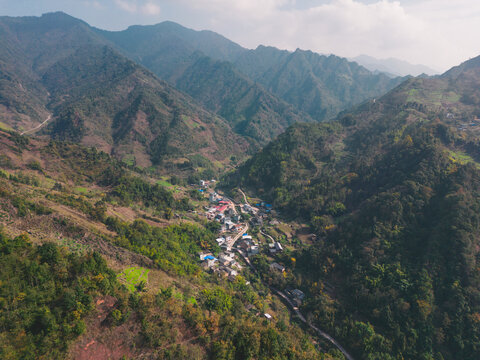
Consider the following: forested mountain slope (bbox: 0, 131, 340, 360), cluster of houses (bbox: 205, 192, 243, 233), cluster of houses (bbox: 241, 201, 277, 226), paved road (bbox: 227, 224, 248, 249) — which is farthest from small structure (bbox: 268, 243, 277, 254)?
forested mountain slope (bbox: 0, 131, 340, 360)

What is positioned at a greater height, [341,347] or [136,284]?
[136,284]

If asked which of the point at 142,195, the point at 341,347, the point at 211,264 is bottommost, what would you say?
the point at 341,347

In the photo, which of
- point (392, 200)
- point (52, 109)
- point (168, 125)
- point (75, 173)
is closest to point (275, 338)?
point (392, 200)

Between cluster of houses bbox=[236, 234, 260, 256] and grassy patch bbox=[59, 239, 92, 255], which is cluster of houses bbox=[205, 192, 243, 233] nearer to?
cluster of houses bbox=[236, 234, 260, 256]

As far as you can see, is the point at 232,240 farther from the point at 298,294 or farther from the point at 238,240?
the point at 298,294

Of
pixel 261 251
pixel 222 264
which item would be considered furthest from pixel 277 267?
pixel 222 264

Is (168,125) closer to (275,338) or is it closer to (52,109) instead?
(52,109)

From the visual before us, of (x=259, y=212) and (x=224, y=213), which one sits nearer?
(x=224, y=213)
